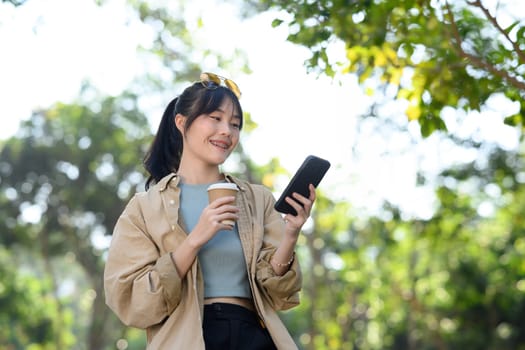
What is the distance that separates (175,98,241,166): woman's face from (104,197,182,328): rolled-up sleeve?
1.29 feet

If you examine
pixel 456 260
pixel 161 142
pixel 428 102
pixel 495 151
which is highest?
pixel 161 142

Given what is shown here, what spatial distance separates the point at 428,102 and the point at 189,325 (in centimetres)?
323

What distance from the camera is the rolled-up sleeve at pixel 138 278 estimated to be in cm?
319

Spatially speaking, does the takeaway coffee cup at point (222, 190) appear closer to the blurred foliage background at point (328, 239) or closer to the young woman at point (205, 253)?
the young woman at point (205, 253)

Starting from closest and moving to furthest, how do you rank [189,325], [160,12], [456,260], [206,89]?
[189,325] → [206,89] → [160,12] → [456,260]

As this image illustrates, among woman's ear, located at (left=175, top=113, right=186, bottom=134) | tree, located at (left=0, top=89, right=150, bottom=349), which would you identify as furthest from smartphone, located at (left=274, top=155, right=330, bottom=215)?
tree, located at (left=0, top=89, right=150, bottom=349)

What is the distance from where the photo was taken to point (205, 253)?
338 centimetres

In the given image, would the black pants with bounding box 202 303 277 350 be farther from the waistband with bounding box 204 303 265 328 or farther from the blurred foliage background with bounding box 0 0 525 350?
the blurred foliage background with bounding box 0 0 525 350

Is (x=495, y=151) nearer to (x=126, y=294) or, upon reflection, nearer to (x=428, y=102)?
(x=428, y=102)

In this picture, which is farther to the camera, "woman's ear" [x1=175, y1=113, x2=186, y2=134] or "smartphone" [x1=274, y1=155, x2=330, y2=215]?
"woman's ear" [x1=175, y1=113, x2=186, y2=134]

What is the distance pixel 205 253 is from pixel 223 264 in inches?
3.2

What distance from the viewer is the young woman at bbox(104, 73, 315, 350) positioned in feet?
10.5

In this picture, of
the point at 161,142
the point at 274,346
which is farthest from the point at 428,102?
the point at 274,346

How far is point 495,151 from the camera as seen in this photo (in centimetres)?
1402
